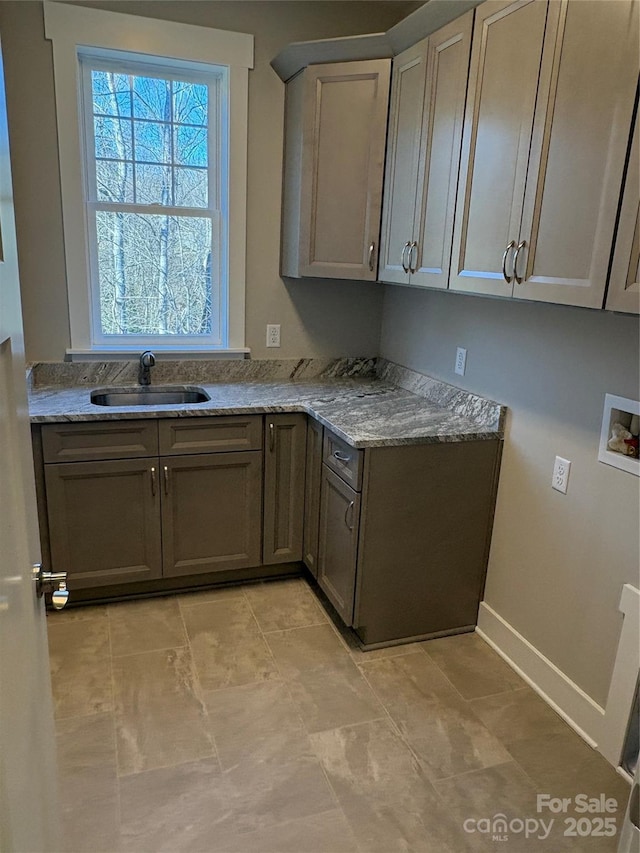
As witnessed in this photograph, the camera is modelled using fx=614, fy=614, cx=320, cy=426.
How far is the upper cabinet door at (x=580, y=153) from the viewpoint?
1492 millimetres

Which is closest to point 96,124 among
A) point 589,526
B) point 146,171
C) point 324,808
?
point 146,171

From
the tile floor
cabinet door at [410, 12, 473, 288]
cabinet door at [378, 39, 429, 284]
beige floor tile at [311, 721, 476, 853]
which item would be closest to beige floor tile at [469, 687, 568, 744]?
the tile floor

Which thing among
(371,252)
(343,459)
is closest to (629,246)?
(343,459)

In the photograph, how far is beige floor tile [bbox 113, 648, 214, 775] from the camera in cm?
189

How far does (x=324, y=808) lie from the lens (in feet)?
5.68

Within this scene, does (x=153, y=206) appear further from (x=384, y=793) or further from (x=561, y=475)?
(x=384, y=793)

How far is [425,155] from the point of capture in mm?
2318

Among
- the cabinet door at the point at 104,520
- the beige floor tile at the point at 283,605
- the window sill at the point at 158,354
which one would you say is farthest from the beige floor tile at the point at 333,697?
the window sill at the point at 158,354

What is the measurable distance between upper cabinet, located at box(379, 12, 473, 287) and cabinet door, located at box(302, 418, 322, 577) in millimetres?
748

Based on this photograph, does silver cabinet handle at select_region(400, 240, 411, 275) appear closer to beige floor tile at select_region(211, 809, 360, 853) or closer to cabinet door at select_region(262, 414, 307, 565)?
cabinet door at select_region(262, 414, 307, 565)

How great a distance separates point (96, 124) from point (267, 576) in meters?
2.21

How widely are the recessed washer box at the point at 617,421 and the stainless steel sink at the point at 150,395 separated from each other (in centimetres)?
167

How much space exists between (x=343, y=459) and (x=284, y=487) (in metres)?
0.51

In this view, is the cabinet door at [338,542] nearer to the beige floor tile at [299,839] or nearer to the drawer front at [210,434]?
the drawer front at [210,434]
